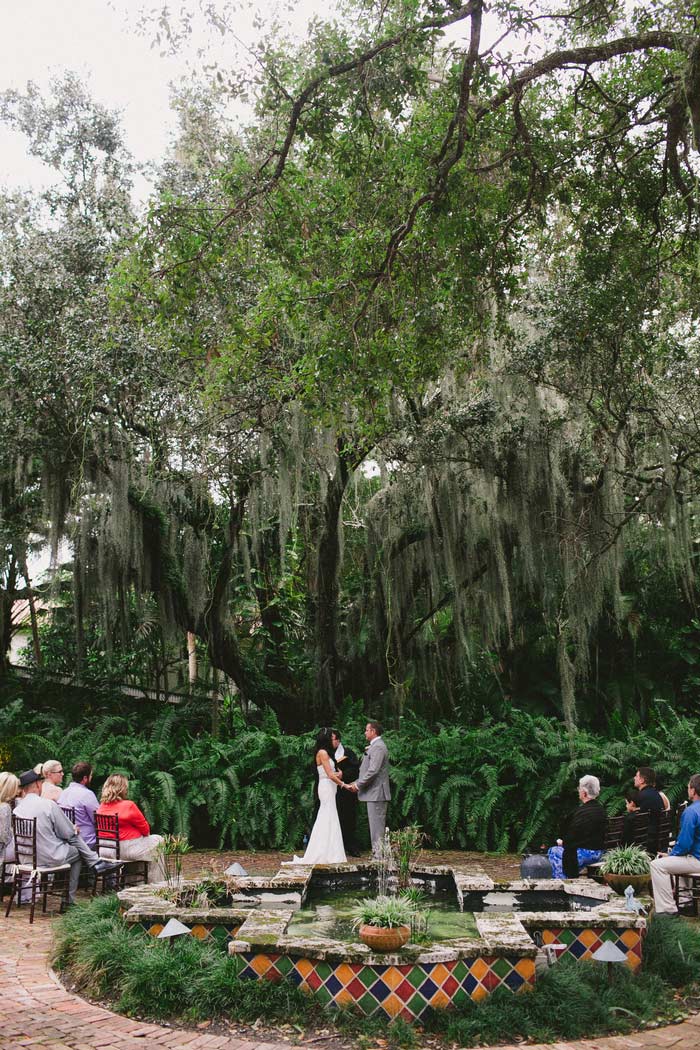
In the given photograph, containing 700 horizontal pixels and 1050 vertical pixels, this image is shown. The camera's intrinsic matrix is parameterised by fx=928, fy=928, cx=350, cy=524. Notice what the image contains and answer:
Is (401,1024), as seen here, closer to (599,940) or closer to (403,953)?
(403,953)

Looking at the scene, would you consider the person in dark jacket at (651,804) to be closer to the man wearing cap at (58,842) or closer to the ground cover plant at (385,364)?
the ground cover plant at (385,364)

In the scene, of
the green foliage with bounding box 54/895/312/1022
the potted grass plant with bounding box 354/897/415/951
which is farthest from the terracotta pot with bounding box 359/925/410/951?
the green foliage with bounding box 54/895/312/1022

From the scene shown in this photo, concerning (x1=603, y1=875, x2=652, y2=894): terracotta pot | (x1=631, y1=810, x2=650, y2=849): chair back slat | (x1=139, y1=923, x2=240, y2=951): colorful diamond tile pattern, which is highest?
(x1=631, y1=810, x2=650, y2=849): chair back slat

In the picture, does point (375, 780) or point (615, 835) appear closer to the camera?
point (615, 835)

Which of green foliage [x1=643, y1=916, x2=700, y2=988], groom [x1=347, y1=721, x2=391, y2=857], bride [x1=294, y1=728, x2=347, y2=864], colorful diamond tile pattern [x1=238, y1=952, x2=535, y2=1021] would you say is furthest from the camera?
bride [x1=294, y1=728, x2=347, y2=864]

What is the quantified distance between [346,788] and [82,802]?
7.76ft

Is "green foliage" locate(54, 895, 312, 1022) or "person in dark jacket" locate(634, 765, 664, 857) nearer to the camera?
"green foliage" locate(54, 895, 312, 1022)

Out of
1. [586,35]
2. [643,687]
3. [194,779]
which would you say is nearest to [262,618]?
[194,779]

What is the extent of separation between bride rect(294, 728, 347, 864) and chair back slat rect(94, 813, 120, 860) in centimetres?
182

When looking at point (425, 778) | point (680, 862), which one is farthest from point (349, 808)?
point (680, 862)

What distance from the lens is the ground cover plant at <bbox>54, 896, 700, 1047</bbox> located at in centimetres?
451

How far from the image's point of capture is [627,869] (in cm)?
678

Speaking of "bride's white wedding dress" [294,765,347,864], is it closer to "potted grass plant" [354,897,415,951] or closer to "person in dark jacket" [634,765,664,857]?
"person in dark jacket" [634,765,664,857]

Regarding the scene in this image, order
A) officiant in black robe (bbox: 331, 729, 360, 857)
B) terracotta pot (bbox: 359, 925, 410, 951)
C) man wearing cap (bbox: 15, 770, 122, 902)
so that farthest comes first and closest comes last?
officiant in black robe (bbox: 331, 729, 360, 857), man wearing cap (bbox: 15, 770, 122, 902), terracotta pot (bbox: 359, 925, 410, 951)
